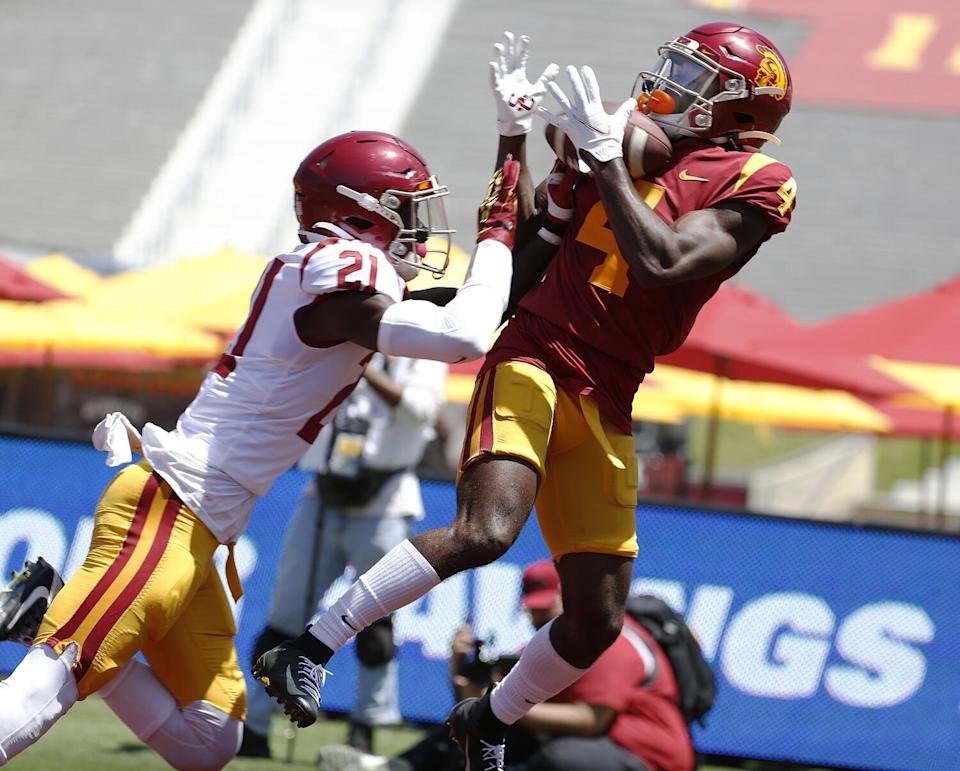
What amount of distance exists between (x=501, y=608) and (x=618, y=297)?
319 centimetres

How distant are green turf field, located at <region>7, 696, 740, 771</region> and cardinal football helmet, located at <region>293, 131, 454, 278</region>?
226cm

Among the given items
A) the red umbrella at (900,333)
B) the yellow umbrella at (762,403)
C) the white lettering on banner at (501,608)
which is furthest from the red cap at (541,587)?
the yellow umbrella at (762,403)

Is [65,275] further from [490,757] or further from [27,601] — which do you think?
[490,757]

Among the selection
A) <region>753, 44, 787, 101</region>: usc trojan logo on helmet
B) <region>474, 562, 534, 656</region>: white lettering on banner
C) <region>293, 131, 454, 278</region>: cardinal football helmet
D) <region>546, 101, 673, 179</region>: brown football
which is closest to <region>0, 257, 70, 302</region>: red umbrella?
<region>474, 562, 534, 656</region>: white lettering on banner

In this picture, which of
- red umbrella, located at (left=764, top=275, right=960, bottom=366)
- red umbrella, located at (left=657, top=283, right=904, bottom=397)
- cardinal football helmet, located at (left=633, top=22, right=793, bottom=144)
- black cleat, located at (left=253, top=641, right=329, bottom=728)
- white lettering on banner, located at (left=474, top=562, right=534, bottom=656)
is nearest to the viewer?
black cleat, located at (left=253, top=641, right=329, bottom=728)

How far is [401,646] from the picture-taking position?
6.81 meters

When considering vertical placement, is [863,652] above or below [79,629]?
below

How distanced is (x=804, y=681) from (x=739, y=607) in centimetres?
41

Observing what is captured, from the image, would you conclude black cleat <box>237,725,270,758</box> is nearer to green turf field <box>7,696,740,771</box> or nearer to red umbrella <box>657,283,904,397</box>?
green turf field <box>7,696,740,771</box>

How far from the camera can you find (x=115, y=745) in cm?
575

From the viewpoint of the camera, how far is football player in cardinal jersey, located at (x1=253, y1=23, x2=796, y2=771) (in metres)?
3.62

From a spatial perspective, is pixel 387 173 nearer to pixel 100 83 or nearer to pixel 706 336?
pixel 706 336

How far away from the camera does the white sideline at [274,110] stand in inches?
846

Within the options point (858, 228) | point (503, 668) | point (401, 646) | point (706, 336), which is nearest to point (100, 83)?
point (858, 228)
